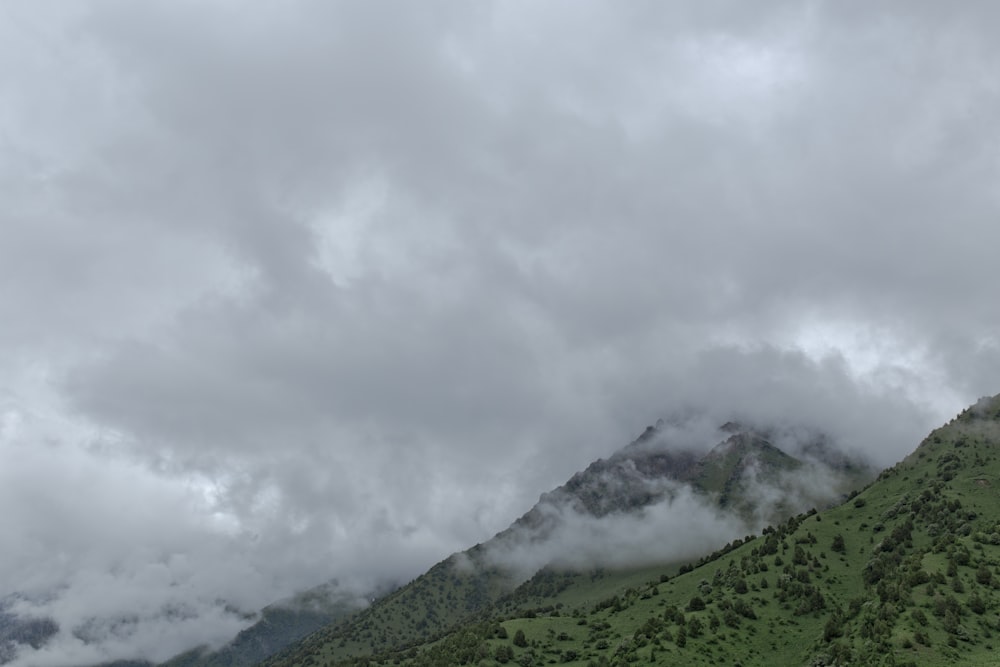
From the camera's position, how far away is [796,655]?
143m

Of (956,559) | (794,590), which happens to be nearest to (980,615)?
(956,559)

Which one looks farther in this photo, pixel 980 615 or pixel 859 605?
pixel 859 605

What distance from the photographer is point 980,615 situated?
12519 cm

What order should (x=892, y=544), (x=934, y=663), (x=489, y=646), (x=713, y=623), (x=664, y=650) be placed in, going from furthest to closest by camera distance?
(x=892, y=544) < (x=489, y=646) < (x=713, y=623) < (x=664, y=650) < (x=934, y=663)

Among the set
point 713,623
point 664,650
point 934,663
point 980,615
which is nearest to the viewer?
point 934,663

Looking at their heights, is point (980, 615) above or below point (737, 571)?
below

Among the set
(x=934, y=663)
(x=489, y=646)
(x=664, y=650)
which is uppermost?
(x=489, y=646)

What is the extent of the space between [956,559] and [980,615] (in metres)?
22.7

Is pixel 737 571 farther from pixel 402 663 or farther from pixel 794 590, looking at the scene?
pixel 402 663

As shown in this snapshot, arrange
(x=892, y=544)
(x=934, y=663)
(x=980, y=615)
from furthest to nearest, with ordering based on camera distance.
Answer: (x=892, y=544) < (x=980, y=615) < (x=934, y=663)

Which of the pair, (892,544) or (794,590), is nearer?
(794,590)

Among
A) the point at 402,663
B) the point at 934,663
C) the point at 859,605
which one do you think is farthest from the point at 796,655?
the point at 402,663

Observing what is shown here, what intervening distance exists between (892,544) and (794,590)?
1465 inches

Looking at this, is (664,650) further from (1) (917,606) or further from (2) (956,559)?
(2) (956,559)
